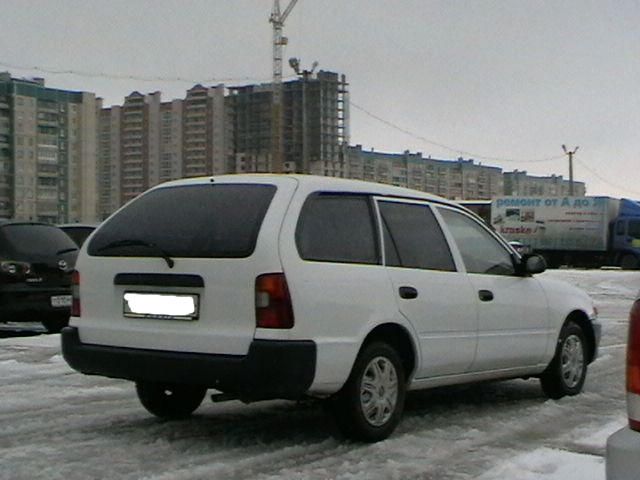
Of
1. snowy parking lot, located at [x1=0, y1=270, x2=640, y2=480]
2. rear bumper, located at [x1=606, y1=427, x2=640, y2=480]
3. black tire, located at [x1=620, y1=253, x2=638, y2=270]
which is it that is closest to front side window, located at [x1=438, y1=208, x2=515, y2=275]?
snowy parking lot, located at [x1=0, y1=270, x2=640, y2=480]

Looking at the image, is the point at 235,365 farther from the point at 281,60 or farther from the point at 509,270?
the point at 281,60

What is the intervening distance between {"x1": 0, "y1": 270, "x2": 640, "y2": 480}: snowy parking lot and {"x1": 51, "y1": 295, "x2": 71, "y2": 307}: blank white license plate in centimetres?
333

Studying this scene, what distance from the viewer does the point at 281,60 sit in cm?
7594

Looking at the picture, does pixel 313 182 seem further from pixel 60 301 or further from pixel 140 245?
pixel 60 301

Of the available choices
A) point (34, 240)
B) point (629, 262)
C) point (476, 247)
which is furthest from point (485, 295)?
point (629, 262)

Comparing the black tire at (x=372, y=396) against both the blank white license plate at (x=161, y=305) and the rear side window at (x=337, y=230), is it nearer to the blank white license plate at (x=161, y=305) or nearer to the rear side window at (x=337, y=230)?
the rear side window at (x=337, y=230)

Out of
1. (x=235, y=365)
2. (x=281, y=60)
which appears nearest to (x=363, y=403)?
(x=235, y=365)

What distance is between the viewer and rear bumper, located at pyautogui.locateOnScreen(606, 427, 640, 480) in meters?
2.84

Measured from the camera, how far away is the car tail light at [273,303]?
4.80 metres

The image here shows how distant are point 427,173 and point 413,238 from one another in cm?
7613

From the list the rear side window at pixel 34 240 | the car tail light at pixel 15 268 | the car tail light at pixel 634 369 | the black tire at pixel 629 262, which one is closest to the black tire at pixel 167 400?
the car tail light at pixel 634 369

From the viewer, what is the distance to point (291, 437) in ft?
18.3

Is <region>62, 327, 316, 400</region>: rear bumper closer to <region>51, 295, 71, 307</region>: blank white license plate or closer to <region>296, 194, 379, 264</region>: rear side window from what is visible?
<region>296, 194, 379, 264</region>: rear side window

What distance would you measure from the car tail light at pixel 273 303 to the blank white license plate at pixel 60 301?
7022 mm
